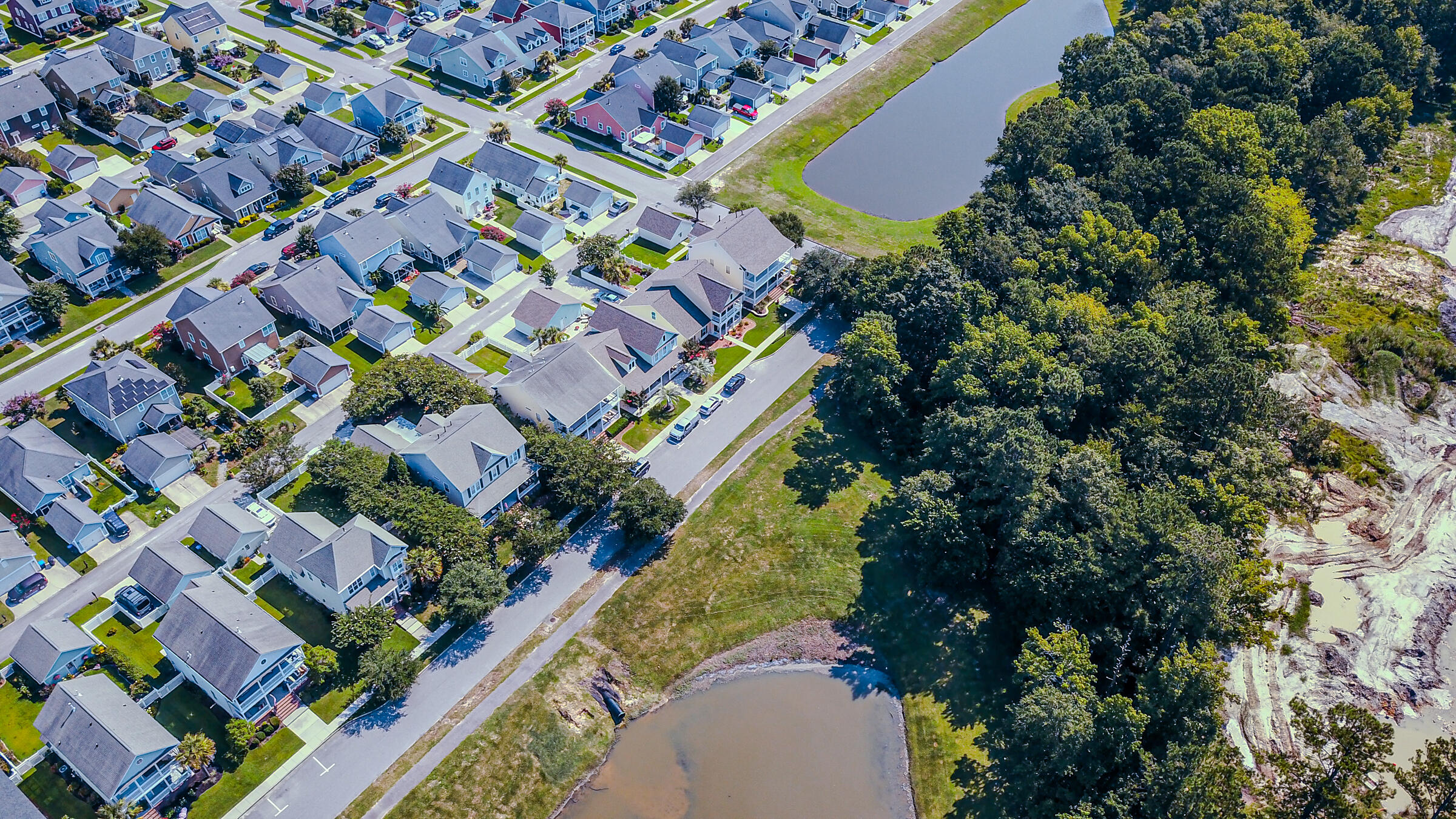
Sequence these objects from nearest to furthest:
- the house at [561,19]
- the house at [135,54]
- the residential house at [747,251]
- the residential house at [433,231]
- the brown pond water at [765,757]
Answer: the brown pond water at [765,757] < the residential house at [747,251] < the residential house at [433,231] < the house at [135,54] < the house at [561,19]

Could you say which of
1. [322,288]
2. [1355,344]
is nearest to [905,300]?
[1355,344]

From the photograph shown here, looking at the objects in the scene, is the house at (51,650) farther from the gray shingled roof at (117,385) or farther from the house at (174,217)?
the house at (174,217)

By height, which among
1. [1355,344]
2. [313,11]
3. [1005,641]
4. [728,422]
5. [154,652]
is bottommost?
[1355,344]

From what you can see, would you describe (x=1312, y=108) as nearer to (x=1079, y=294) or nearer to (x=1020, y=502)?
(x=1079, y=294)

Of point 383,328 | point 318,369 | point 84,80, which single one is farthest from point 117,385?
point 84,80

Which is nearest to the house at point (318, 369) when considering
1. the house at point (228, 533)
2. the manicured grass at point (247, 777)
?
the house at point (228, 533)

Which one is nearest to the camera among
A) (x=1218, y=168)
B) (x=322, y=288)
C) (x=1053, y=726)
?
(x=1053, y=726)

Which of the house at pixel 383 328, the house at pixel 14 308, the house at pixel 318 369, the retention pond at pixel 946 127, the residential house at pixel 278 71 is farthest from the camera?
the residential house at pixel 278 71

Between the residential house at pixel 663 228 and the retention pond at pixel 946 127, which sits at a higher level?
the residential house at pixel 663 228
